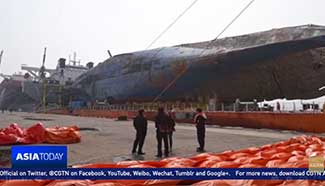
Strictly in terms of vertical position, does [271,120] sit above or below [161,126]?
below

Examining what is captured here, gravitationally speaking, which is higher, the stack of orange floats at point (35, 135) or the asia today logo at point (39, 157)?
the asia today logo at point (39, 157)

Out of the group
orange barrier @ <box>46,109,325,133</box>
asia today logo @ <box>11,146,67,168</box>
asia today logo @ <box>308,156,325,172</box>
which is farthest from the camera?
orange barrier @ <box>46,109,325,133</box>

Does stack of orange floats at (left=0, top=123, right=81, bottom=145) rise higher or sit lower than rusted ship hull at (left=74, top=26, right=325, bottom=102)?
lower

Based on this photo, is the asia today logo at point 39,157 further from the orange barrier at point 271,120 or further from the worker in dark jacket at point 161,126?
the orange barrier at point 271,120

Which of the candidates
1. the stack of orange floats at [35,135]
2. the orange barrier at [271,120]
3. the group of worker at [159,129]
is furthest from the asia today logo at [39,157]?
the orange barrier at [271,120]

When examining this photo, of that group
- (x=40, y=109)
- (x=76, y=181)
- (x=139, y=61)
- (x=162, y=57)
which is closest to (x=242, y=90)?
(x=162, y=57)

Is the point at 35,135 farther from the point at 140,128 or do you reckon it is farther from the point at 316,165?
the point at 316,165

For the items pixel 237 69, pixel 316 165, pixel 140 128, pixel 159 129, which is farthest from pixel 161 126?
pixel 237 69

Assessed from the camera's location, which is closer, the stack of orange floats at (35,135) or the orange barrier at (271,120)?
the stack of orange floats at (35,135)

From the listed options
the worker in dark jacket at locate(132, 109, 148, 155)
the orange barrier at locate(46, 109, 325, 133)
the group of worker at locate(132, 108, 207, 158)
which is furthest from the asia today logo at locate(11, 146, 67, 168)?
the orange barrier at locate(46, 109, 325, 133)

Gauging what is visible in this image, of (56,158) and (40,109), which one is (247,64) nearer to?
(56,158)

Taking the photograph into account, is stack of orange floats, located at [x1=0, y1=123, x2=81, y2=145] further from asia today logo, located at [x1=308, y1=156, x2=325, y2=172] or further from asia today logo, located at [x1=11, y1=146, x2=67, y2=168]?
asia today logo, located at [x1=308, y1=156, x2=325, y2=172]

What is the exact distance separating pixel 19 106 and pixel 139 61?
3744 centimetres

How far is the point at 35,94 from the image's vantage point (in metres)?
64.8
